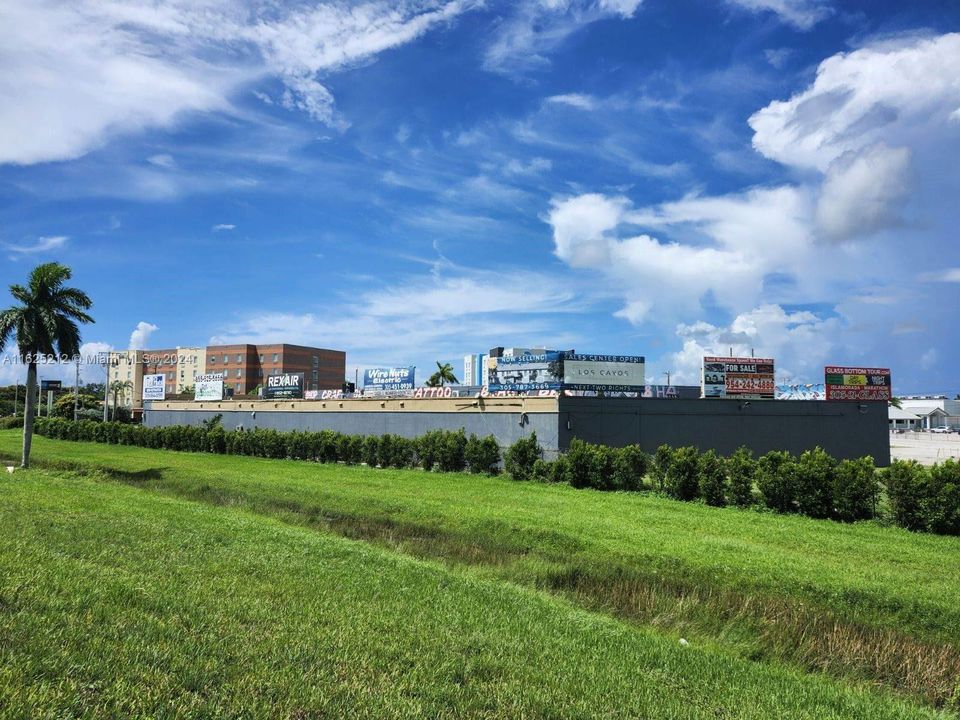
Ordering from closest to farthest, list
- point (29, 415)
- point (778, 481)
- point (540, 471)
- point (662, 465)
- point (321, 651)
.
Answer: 1. point (321, 651)
2. point (778, 481)
3. point (662, 465)
4. point (540, 471)
5. point (29, 415)

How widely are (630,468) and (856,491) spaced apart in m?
7.56

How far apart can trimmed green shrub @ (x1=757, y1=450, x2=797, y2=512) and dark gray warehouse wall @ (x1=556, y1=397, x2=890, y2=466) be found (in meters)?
13.4

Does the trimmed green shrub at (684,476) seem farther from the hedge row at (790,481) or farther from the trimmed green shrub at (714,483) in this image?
the trimmed green shrub at (714,483)

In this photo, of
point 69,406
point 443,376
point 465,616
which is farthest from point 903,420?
point 465,616

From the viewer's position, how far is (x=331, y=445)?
37031mm

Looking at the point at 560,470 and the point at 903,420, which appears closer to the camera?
the point at 560,470

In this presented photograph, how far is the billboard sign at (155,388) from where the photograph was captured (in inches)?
2606

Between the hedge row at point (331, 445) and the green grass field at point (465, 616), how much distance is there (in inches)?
532

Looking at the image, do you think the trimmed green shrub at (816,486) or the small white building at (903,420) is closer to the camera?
the trimmed green shrub at (816,486)

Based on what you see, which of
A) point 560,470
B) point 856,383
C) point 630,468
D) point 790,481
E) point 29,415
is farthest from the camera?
point 856,383

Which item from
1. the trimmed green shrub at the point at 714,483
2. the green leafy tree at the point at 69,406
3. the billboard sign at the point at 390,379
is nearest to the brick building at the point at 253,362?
the green leafy tree at the point at 69,406

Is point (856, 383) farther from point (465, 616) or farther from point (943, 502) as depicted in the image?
point (465, 616)

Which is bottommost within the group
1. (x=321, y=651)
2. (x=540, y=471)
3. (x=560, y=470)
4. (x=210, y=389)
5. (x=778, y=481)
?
(x=540, y=471)

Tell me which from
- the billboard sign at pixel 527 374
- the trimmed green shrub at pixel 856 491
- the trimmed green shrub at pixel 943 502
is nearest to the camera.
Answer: the trimmed green shrub at pixel 943 502
